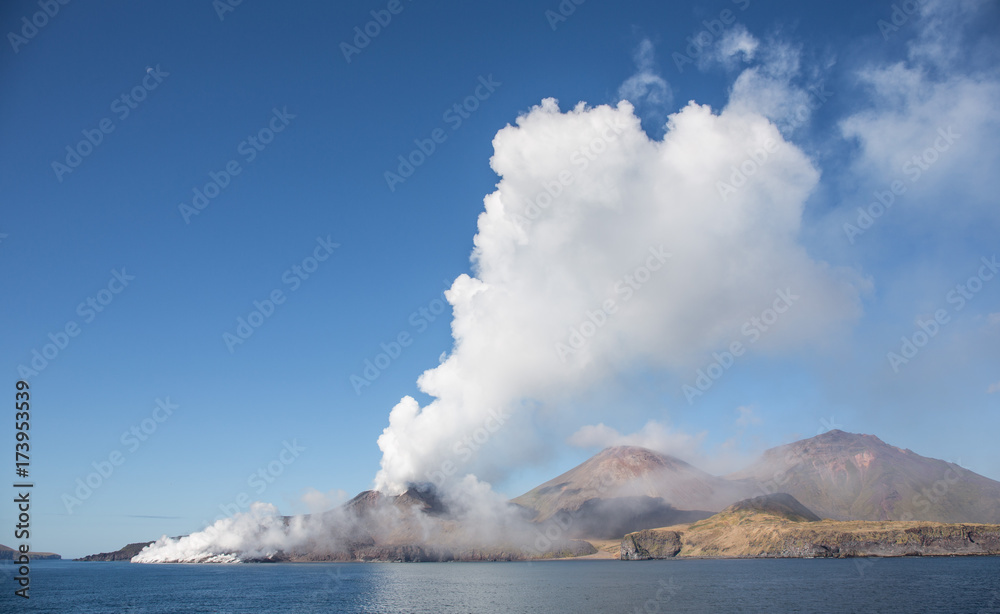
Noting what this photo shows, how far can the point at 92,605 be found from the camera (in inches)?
5965

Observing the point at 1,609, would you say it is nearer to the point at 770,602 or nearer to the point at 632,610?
the point at 632,610

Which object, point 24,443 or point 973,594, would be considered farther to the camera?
point 973,594

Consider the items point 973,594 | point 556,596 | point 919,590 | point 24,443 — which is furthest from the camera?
point 556,596

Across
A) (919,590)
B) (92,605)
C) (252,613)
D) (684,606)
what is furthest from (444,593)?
(919,590)

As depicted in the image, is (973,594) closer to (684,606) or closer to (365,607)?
(684,606)

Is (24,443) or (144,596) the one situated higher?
(24,443)

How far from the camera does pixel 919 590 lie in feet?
482

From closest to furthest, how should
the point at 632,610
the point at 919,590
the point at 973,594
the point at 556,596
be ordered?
the point at 632,610 < the point at 973,594 < the point at 919,590 < the point at 556,596

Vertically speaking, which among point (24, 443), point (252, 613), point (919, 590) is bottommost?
point (919, 590)

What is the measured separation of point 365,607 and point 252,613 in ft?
90.1

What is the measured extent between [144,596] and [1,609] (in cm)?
4332

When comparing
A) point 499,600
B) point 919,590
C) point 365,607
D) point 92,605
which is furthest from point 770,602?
point 92,605

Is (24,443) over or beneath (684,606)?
over

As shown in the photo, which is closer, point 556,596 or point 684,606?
point 684,606
